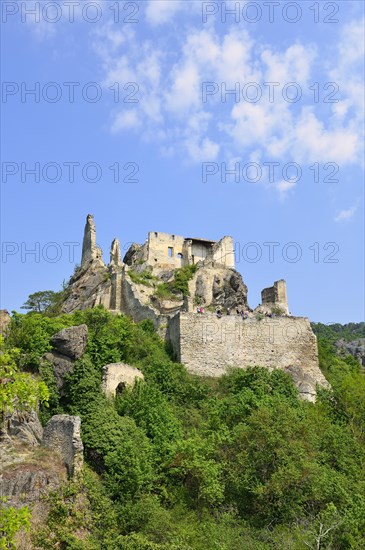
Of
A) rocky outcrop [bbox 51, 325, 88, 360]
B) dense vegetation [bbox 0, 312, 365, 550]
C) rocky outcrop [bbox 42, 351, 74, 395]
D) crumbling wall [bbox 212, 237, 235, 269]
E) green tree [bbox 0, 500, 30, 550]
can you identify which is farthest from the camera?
crumbling wall [bbox 212, 237, 235, 269]

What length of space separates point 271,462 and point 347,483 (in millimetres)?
3012

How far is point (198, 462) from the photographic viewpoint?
24125mm

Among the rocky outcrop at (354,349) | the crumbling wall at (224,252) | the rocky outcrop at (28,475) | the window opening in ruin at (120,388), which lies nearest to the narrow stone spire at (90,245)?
the crumbling wall at (224,252)

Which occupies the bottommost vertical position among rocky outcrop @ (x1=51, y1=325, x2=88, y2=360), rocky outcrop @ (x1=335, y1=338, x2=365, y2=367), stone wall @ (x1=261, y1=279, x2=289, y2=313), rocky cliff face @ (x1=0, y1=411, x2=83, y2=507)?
rocky cliff face @ (x1=0, y1=411, x2=83, y2=507)

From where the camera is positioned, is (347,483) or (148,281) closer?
(347,483)

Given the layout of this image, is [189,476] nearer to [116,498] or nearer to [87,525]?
[116,498]

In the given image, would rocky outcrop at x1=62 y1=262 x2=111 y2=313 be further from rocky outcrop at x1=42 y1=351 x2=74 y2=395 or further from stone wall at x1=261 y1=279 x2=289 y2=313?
rocky outcrop at x1=42 y1=351 x2=74 y2=395

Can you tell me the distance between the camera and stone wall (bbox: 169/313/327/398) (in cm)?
3469

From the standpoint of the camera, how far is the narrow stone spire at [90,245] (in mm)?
55500

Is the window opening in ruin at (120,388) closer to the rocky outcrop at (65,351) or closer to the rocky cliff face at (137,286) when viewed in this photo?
the rocky outcrop at (65,351)

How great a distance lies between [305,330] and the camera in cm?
3806

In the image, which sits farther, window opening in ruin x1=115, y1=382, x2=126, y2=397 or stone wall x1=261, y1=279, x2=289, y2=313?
stone wall x1=261, y1=279, x2=289, y2=313

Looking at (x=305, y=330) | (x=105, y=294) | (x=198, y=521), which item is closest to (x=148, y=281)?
(x=105, y=294)

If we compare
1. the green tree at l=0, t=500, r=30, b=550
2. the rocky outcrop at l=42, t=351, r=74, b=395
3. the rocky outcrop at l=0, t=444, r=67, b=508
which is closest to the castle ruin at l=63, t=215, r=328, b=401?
the rocky outcrop at l=42, t=351, r=74, b=395
